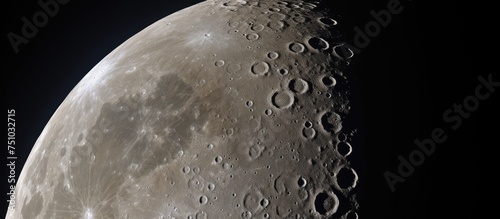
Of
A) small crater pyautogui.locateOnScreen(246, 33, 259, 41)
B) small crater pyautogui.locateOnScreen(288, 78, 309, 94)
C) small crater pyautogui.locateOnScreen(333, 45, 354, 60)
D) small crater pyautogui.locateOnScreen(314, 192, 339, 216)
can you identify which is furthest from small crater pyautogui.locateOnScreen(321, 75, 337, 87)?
small crater pyautogui.locateOnScreen(314, 192, 339, 216)

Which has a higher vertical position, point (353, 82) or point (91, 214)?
point (353, 82)

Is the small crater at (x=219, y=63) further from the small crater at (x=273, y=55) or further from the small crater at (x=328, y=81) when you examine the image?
the small crater at (x=328, y=81)

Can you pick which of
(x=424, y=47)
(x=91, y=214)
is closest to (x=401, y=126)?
(x=424, y=47)

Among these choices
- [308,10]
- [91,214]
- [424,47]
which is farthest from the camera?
[308,10]

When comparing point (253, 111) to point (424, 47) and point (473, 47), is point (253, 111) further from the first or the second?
→ point (473, 47)
